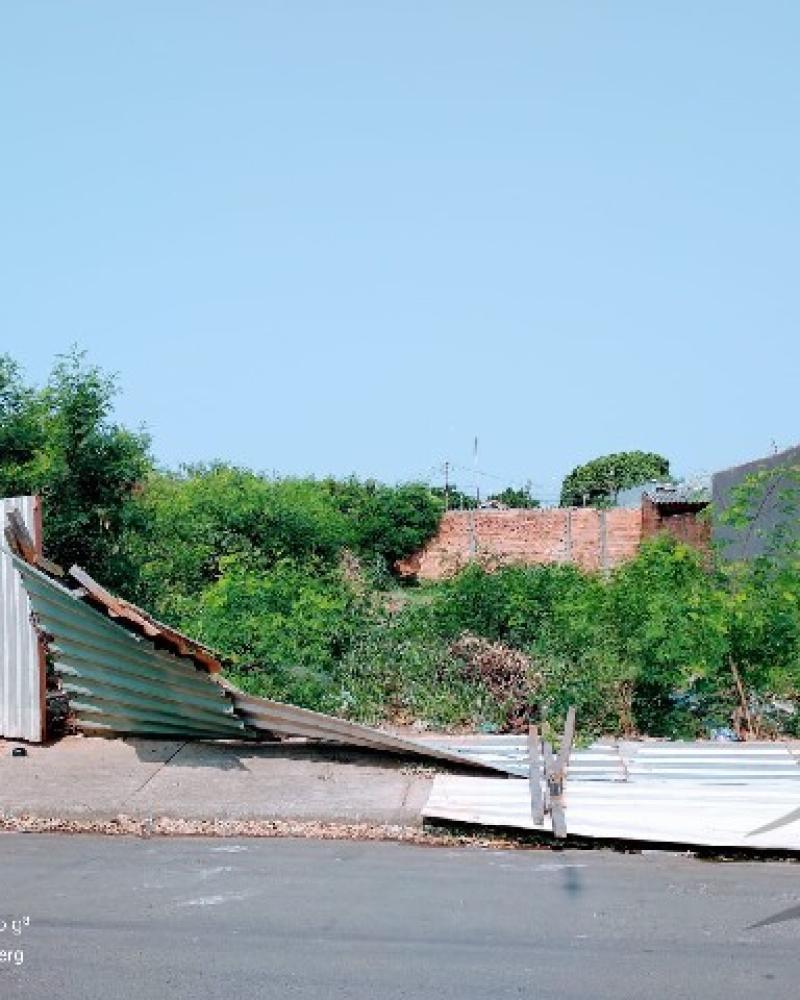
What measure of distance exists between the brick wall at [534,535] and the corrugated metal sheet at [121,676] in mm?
18030

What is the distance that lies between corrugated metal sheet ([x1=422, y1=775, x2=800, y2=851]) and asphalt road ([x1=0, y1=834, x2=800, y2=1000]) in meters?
0.19

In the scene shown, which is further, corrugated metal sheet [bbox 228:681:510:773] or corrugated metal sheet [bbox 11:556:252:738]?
corrugated metal sheet [bbox 11:556:252:738]

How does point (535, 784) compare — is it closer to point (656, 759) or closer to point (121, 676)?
point (656, 759)

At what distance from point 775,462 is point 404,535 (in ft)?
38.8

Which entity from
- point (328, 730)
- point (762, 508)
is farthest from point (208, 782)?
point (762, 508)

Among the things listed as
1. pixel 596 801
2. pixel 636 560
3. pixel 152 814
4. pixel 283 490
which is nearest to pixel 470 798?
pixel 596 801

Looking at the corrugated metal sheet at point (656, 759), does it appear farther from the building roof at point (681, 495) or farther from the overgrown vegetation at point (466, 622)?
the building roof at point (681, 495)

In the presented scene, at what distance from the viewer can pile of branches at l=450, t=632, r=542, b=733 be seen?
33.4 feet

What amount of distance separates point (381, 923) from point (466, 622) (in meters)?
6.12

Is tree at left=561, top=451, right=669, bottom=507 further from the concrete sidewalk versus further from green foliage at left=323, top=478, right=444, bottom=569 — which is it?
Answer: the concrete sidewalk

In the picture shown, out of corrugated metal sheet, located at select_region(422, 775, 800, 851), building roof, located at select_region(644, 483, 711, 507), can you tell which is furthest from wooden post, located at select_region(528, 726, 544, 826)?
building roof, located at select_region(644, 483, 711, 507)

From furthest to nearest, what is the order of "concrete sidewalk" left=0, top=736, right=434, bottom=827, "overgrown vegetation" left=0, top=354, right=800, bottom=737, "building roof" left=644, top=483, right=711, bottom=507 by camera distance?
"building roof" left=644, top=483, right=711, bottom=507, "overgrown vegetation" left=0, top=354, right=800, bottom=737, "concrete sidewalk" left=0, top=736, right=434, bottom=827

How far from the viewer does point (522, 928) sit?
5.33 m

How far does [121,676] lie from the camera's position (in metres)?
Answer: 8.68
